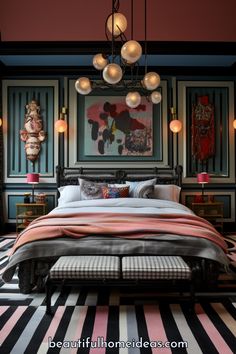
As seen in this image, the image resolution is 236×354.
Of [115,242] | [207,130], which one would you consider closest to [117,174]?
[207,130]

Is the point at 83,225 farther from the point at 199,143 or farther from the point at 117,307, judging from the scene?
the point at 199,143

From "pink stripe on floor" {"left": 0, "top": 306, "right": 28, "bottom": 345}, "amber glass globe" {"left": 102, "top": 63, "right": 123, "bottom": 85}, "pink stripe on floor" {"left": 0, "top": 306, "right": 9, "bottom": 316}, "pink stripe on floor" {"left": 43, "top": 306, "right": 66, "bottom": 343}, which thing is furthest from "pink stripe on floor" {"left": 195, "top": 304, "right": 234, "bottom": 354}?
"amber glass globe" {"left": 102, "top": 63, "right": 123, "bottom": 85}

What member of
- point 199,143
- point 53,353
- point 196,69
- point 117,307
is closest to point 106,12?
point 196,69

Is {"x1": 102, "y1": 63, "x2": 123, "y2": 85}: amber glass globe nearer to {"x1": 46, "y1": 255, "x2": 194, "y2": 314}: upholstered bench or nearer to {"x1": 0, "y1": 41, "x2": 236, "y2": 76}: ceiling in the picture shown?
{"x1": 46, "y1": 255, "x2": 194, "y2": 314}: upholstered bench

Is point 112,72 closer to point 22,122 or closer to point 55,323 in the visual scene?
point 55,323

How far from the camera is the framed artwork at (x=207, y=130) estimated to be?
18.1 feet

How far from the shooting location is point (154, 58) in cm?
509

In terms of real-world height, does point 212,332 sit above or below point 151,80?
below

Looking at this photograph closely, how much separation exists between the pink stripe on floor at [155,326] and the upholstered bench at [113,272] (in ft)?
0.72

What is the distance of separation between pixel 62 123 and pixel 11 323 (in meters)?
3.75

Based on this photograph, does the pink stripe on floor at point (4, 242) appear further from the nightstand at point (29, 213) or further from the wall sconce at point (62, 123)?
the wall sconce at point (62, 123)

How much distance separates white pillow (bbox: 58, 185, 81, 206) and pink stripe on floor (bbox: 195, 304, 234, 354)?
2722mm

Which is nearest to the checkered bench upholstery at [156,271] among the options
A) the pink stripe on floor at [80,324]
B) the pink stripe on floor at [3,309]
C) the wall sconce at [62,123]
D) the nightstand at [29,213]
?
the pink stripe on floor at [80,324]

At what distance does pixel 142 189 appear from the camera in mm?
4695
